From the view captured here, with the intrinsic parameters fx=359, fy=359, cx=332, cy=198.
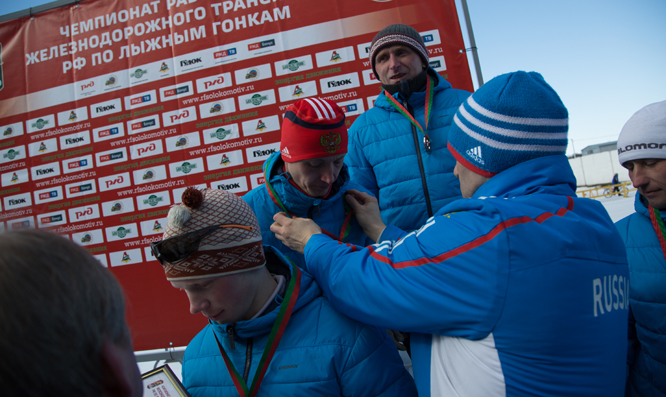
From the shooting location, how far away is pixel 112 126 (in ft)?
11.2

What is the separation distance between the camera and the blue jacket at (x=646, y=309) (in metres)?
1.33

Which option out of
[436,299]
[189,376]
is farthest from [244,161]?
[436,299]

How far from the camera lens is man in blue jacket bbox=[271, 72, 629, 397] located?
0.73 m

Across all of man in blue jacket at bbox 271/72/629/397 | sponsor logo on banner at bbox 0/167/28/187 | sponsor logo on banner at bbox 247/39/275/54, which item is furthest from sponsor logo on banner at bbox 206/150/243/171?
man in blue jacket at bbox 271/72/629/397

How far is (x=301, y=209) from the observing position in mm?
1496

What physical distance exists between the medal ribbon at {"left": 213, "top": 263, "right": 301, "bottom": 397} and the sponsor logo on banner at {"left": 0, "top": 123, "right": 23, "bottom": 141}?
3964mm

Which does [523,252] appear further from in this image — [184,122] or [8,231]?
[184,122]

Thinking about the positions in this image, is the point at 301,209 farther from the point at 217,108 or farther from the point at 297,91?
the point at 217,108

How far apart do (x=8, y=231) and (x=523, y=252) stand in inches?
32.4

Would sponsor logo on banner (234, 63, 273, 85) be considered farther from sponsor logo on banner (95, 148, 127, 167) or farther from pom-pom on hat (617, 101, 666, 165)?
pom-pom on hat (617, 101, 666, 165)

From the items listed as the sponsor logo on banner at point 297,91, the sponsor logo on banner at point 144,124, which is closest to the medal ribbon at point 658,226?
the sponsor logo on banner at point 297,91

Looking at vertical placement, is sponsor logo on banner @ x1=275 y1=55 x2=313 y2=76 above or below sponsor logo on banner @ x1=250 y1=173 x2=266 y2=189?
above

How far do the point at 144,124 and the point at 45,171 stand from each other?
3.95 feet

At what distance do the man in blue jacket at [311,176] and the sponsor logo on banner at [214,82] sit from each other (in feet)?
6.42
